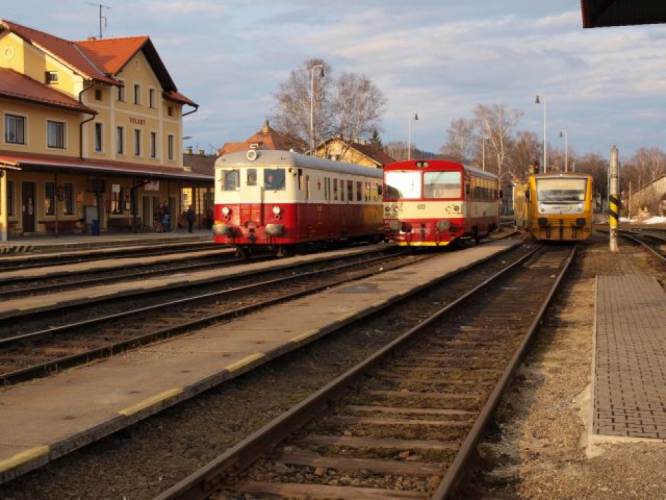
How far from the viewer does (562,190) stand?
31.4 metres

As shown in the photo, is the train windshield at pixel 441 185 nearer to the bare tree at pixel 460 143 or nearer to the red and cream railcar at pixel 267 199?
the red and cream railcar at pixel 267 199

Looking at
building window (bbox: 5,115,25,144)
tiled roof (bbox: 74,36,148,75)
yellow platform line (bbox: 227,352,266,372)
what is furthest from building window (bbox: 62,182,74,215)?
yellow platform line (bbox: 227,352,266,372)

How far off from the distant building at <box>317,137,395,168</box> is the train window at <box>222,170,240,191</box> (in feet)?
140

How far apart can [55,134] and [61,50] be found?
5797mm

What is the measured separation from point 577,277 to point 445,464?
49.8 feet

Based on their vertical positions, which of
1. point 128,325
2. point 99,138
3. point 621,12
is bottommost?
point 128,325

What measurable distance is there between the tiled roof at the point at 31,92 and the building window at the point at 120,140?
12.1 feet

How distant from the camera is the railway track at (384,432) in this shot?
16.3 ft

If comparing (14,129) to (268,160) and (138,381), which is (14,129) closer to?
(268,160)

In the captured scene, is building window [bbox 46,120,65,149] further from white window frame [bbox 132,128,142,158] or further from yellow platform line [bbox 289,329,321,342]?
yellow platform line [bbox 289,329,321,342]

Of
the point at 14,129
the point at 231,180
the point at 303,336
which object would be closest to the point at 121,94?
the point at 14,129

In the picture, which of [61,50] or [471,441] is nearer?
[471,441]

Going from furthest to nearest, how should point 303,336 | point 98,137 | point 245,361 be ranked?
point 98,137 < point 303,336 < point 245,361

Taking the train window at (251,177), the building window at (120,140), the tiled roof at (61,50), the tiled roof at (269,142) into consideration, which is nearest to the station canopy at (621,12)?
the train window at (251,177)
